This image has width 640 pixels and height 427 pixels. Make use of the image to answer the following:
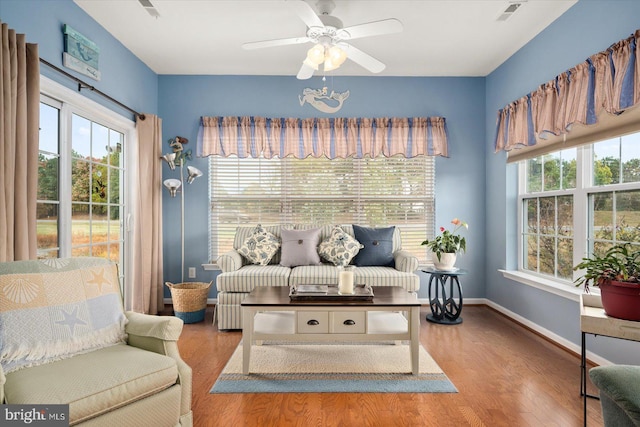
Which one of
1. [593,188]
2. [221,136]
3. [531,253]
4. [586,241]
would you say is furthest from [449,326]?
[221,136]

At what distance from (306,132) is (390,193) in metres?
1.25

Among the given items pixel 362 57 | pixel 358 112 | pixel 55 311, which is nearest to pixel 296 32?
pixel 362 57

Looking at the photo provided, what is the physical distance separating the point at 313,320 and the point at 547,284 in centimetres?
217

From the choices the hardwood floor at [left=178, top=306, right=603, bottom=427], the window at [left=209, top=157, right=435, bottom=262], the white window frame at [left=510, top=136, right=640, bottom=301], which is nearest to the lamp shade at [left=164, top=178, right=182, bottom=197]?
the window at [left=209, top=157, right=435, bottom=262]

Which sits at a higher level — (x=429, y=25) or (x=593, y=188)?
(x=429, y=25)

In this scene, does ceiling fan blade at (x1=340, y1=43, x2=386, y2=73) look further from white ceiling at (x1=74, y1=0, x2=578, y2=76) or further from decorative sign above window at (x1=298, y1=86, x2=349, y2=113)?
decorative sign above window at (x1=298, y1=86, x2=349, y2=113)

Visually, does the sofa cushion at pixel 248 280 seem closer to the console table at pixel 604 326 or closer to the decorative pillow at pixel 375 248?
the decorative pillow at pixel 375 248

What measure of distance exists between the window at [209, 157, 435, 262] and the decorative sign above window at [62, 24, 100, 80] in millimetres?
1650

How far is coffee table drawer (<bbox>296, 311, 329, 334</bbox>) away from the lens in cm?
266

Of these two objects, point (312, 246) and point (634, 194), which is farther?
point (312, 246)

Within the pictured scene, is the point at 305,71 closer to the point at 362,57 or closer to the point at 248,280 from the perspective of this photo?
the point at 362,57

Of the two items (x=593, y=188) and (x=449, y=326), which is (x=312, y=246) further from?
(x=593, y=188)

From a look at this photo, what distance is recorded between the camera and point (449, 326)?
154 inches

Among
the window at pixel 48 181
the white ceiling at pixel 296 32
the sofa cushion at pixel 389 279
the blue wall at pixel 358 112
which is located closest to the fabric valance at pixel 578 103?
the white ceiling at pixel 296 32
